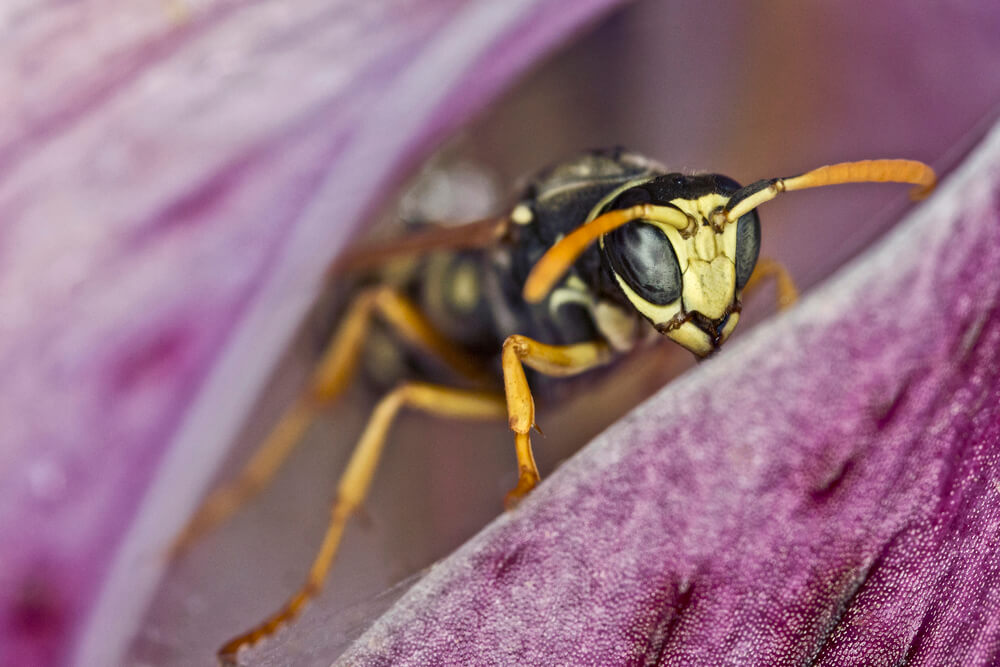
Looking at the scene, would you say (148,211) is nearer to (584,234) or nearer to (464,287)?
(584,234)

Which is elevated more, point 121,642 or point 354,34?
point 354,34

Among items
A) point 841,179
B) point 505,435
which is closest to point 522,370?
point 505,435

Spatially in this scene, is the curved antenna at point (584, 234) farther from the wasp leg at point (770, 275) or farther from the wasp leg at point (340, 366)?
the wasp leg at point (340, 366)

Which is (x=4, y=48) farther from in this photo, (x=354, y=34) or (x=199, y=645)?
(x=199, y=645)

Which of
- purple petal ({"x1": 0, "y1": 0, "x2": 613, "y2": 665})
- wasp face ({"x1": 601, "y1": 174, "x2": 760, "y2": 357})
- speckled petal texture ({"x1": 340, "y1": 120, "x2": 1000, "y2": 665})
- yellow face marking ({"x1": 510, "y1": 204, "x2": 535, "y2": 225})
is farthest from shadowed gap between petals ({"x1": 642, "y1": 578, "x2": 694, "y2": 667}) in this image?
yellow face marking ({"x1": 510, "y1": 204, "x2": 535, "y2": 225})

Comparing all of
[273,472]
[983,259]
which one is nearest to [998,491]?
[983,259]

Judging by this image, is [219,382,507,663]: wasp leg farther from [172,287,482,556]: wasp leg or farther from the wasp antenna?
the wasp antenna
